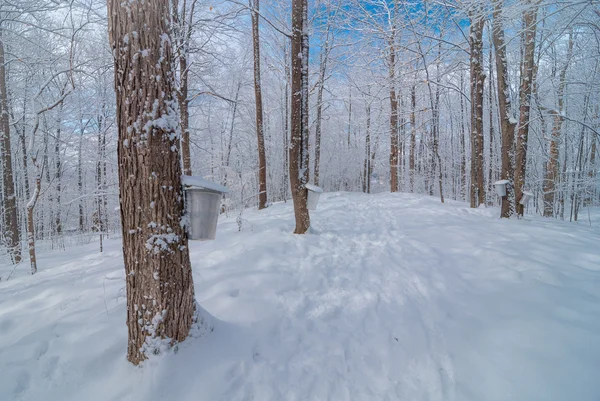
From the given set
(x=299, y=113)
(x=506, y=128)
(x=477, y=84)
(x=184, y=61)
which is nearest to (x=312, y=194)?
(x=299, y=113)

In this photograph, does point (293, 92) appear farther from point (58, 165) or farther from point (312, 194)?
point (58, 165)

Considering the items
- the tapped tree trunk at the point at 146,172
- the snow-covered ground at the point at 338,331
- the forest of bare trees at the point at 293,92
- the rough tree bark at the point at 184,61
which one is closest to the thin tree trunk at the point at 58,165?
the forest of bare trees at the point at 293,92

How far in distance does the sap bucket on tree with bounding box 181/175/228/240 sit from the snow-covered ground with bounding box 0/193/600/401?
68cm

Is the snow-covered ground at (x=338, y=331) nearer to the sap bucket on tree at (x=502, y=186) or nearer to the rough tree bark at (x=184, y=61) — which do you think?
the sap bucket on tree at (x=502, y=186)

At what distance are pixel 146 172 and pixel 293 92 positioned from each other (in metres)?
3.64

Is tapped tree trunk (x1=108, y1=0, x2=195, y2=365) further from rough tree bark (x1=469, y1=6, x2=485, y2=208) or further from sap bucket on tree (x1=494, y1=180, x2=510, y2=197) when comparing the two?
rough tree bark (x1=469, y1=6, x2=485, y2=208)

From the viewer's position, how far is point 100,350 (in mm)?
1746

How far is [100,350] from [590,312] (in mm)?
3754

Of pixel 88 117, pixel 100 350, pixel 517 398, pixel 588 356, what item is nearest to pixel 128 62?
pixel 100 350

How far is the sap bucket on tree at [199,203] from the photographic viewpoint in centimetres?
185

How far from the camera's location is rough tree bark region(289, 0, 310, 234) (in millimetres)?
4570

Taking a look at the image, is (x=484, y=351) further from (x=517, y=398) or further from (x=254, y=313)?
(x=254, y=313)

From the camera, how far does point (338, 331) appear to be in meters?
2.23

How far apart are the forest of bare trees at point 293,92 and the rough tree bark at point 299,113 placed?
3cm
